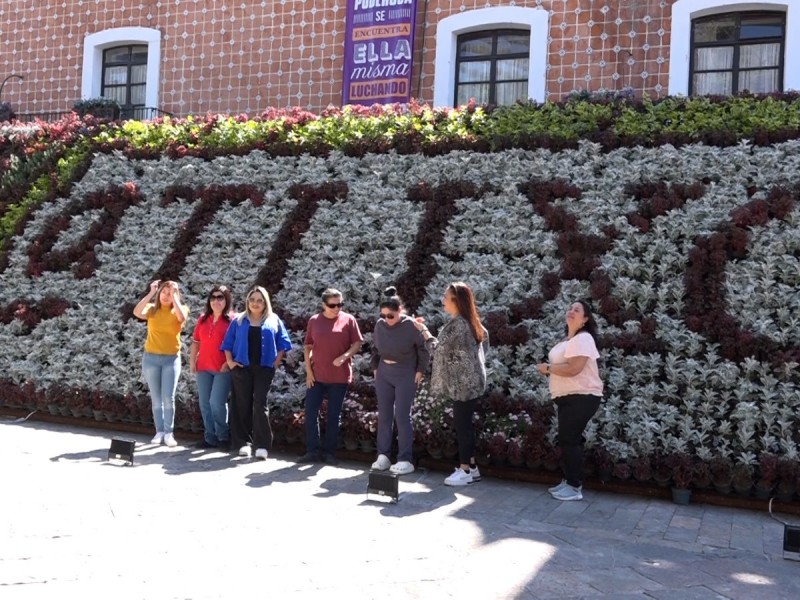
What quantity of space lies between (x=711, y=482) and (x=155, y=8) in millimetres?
15299

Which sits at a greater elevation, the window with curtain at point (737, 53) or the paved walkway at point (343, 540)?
the window with curtain at point (737, 53)

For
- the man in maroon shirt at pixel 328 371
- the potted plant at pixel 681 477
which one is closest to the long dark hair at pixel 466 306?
the man in maroon shirt at pixel 328 371

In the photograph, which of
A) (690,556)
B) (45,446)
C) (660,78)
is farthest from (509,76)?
(690,556)

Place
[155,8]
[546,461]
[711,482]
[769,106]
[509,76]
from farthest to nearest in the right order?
[155,8] → [509,76] → [769,106] → [546,461] → [711,482]

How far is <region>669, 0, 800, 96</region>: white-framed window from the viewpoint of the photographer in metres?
14.3

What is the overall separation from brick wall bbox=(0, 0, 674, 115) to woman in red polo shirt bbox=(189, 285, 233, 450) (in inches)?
288

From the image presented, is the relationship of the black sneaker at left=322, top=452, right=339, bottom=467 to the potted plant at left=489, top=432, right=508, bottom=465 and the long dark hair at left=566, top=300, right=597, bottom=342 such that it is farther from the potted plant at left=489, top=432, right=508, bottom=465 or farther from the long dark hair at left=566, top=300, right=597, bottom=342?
the long dark hair at left=566, top=300, right=597, bottom=342

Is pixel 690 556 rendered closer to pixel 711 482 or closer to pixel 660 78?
pixel 711 482

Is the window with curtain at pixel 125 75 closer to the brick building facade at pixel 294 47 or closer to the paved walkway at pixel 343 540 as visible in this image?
the brick building facade at pixel 294 47

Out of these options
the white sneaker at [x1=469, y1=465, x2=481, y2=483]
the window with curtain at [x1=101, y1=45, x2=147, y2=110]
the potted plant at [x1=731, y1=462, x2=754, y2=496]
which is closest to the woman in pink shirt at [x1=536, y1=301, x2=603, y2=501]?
the white sneaker at [x1=469, y1=465, x2=481, y2=483]

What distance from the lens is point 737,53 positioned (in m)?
14.6

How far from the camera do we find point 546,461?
336 inches

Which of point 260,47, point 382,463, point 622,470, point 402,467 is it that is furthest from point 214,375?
point 260,47

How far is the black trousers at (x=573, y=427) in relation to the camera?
7.93 meters
